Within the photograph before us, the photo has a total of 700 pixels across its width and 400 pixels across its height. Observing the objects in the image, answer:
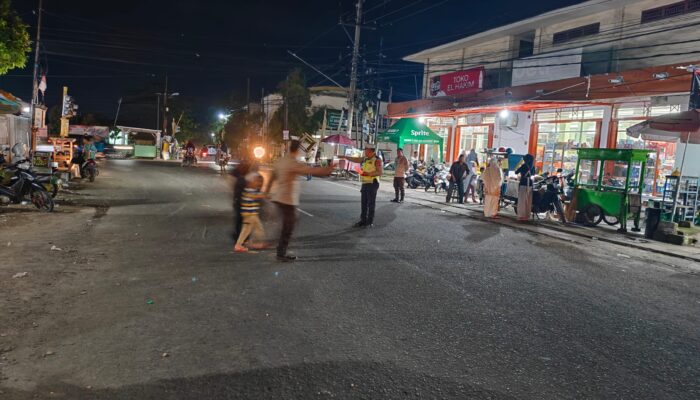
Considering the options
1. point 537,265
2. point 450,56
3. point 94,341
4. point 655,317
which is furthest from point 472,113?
point 94,341

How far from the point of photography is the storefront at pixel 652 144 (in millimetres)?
18812

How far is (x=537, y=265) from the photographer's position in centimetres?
844

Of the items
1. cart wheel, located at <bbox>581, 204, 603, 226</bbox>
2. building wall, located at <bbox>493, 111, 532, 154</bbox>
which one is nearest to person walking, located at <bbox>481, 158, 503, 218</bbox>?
cart wheel, located at <bbox>581, 204, 603, 226</bbox>

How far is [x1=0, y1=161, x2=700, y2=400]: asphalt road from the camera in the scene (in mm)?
3820

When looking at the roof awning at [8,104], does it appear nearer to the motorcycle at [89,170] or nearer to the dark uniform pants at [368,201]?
the motorcycle at [89,170]

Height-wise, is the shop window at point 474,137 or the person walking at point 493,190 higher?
the shop window at point 474,137

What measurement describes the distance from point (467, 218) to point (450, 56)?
22.9m

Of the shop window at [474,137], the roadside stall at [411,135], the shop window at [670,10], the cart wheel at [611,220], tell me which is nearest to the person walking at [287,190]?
the cart wheel at [611,220]

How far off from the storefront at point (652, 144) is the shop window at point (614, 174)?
575 cm

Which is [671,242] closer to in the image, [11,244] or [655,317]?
[655,317]

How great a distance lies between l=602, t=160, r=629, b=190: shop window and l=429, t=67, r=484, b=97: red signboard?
14.4 metres

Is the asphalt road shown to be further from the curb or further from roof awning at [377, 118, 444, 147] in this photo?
roof awning at [377, 118, 444, 147]

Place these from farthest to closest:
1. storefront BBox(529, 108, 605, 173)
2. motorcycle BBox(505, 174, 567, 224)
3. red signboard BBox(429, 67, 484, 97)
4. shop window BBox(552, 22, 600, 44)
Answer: red signboard BBox(429, 67, 484, 97) < shop window BBox(552, 22, 600, 44) < storefront BBox(529, 108, 605, 173) < motorcycle BBox(505, 174, 567, 224)

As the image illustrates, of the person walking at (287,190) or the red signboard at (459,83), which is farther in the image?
the red signboard at (459,83)
